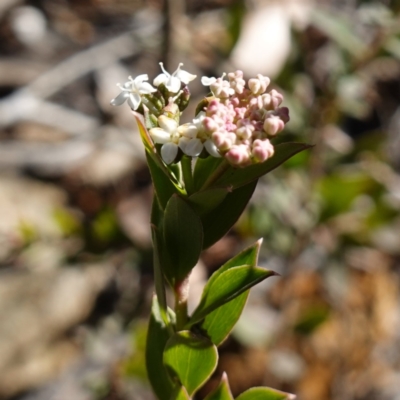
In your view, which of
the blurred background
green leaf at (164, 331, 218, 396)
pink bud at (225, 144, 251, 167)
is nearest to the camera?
pink bud at (225, 144, 251, 167)

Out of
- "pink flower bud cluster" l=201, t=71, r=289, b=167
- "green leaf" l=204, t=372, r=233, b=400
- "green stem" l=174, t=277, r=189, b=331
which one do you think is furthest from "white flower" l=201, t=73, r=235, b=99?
"green leaf" l=204, t=372, r=233, b=400

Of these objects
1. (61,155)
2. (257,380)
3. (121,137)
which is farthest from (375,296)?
(61,155)

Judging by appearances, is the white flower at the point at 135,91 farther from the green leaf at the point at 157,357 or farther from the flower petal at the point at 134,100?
the green leaf at the point at 157,357

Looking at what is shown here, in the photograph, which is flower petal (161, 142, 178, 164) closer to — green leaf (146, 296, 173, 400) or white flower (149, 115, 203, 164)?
white flower (149, 115, 203, 164)

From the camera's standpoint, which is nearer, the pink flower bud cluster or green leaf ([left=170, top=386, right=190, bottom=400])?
the pink flower bud cluster

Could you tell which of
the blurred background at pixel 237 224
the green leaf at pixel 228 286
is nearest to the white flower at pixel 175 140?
the green leaf at pixel 228 286

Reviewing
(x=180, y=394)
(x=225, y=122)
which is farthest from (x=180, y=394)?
(x=225, y=122)
